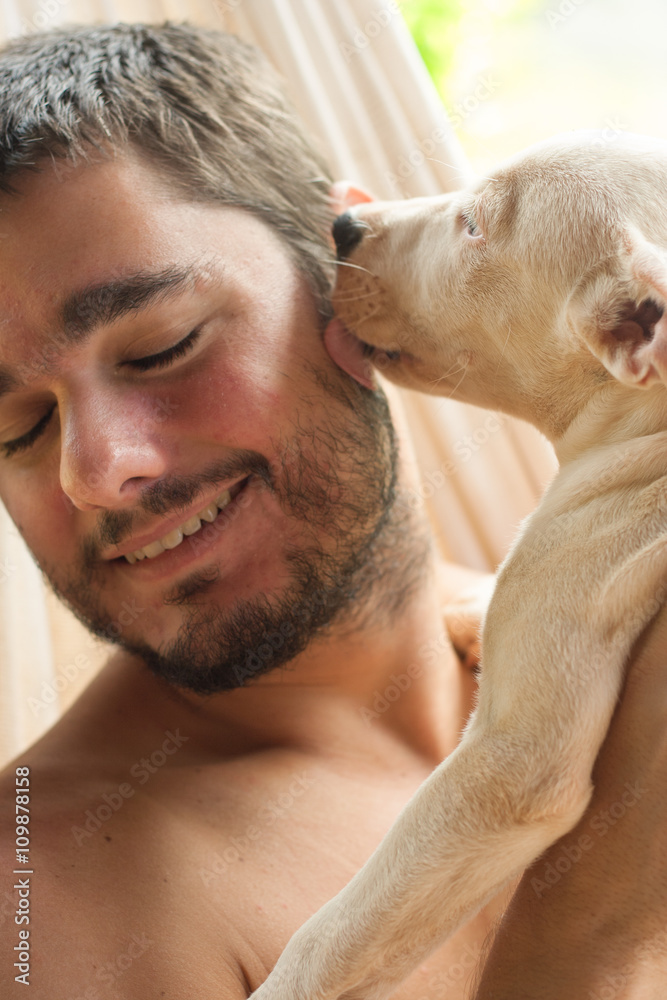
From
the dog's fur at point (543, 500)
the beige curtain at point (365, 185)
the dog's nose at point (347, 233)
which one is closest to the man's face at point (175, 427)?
A: the dog's nose at point (347, 233)

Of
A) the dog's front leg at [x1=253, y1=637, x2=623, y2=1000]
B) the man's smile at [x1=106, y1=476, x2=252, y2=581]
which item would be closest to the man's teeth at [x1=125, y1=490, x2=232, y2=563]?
the man's smile at [x1=106, y1=476, x2=252, y2=581]

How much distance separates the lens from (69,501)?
1501 millimetres

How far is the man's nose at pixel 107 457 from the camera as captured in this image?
132 cm

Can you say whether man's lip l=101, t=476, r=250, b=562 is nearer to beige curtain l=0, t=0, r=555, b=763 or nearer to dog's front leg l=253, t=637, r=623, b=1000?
dog's front leg l=253, t=637, r=623, b=1000

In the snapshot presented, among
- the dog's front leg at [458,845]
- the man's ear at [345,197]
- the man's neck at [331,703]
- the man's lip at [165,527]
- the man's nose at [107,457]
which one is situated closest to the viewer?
the dog's front leg at [458,845]

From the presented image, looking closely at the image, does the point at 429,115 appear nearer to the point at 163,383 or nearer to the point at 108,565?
the point at 163,383

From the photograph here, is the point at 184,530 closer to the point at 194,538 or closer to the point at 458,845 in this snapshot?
the point at 194,538

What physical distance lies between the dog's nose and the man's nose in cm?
51

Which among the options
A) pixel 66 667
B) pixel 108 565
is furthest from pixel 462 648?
pixel 66 667

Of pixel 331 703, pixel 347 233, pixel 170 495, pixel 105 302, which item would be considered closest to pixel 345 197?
pixel 347 233

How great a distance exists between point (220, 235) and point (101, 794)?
102cm

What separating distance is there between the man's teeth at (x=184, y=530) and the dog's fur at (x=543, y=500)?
1.34ft

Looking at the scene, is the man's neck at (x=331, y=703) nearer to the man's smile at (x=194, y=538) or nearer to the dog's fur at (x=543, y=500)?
the man's smile at (x=194, y=538)

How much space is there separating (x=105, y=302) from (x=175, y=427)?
0.74ft
